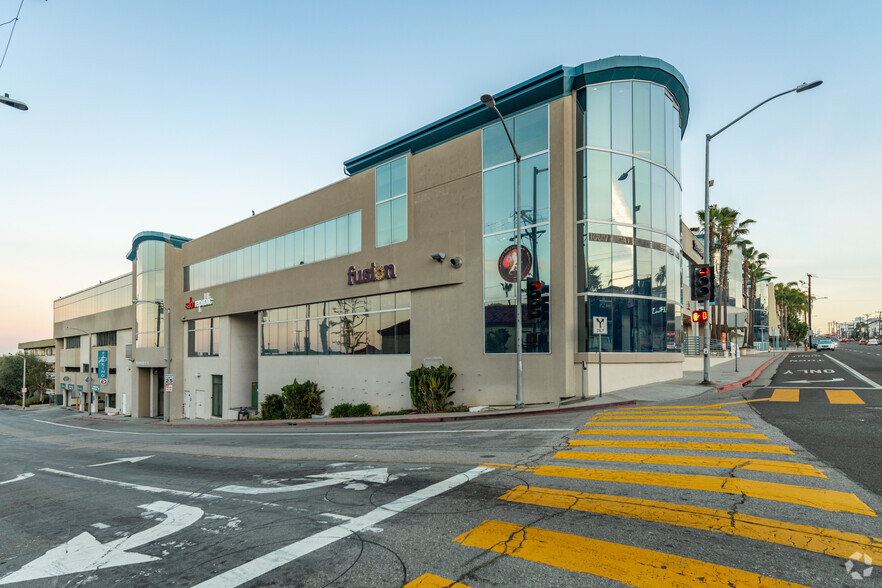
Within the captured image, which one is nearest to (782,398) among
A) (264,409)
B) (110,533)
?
(110,533)

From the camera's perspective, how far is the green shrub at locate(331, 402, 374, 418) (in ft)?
79.3

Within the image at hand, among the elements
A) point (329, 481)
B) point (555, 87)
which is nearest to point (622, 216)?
point (555, 87)

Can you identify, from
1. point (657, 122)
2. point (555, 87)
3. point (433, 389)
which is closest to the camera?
point (555, 87)

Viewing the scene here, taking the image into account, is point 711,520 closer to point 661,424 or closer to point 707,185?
point 661,424

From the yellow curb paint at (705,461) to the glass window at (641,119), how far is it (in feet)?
48.5

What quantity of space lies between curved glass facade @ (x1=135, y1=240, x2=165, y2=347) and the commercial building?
60.9 ft

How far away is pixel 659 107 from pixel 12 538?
23.1 metres

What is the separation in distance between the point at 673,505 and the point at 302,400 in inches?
963

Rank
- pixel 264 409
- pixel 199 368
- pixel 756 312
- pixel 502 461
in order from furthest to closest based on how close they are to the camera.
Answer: pixel 756 312 → pixel 199 368 → pixel 264 409 → pixel 502 461

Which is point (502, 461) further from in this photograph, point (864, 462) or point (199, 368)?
point (199, 368)

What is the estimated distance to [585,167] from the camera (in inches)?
739

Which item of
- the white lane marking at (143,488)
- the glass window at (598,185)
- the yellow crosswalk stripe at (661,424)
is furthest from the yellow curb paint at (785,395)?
the white lane marking at (143,488)

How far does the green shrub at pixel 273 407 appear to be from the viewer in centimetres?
2910

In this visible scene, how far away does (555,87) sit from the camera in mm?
18750
